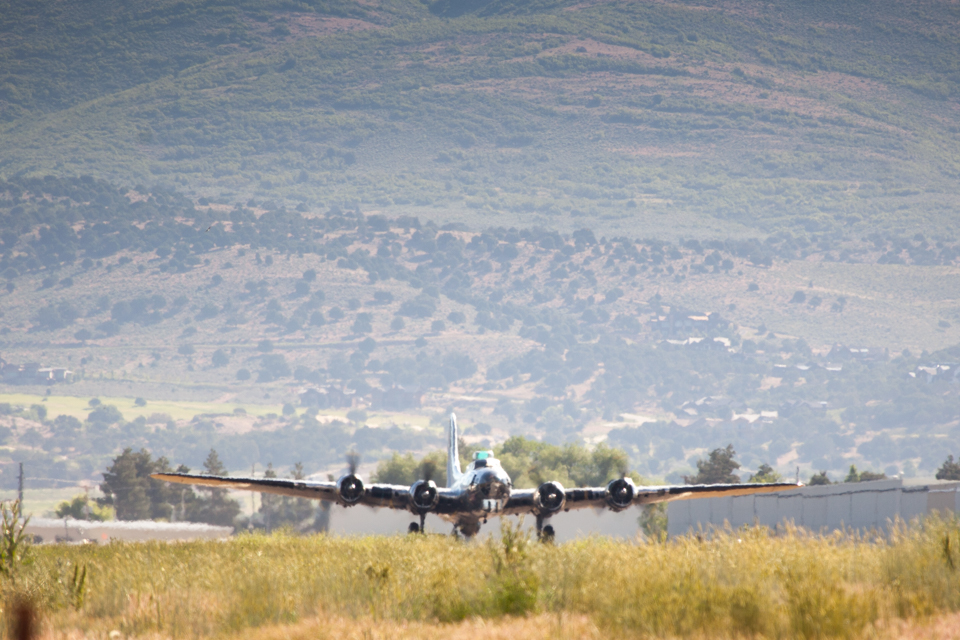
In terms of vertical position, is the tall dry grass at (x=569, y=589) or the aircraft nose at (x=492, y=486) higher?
the aircraft nose at (x=492, y=486)

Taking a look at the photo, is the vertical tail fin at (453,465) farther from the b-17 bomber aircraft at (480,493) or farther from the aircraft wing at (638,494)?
the aircraft wing at (638,494)

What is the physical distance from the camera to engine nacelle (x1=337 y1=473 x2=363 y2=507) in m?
44.6

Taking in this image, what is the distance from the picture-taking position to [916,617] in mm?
17000

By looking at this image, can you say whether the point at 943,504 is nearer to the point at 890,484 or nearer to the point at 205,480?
the point at 890,484

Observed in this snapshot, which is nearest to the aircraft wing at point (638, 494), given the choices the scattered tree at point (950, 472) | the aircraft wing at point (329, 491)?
the aircraft wing at point (329, 491)

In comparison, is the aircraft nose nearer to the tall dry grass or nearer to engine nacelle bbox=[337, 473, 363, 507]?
engine nacelle bbox=[337, 473, 363, 507]

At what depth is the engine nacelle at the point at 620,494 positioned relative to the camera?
43.7m

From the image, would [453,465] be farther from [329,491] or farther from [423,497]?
[423,497]

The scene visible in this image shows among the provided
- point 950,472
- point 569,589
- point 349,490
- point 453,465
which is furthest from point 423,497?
point 950,472

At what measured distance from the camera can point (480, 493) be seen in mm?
42938

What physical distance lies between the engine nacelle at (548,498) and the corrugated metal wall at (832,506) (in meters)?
7.92

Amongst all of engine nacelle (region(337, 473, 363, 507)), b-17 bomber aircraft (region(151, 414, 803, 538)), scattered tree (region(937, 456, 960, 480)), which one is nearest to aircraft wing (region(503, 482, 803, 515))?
b-17 bomber aircraft (region(151, 414, 803, 538))

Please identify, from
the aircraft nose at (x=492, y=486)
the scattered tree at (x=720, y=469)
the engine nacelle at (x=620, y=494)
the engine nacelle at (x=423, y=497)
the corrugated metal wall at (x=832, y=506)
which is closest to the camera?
the aircraft nose at (x=492, y=486)

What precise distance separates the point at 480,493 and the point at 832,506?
70.3ft
